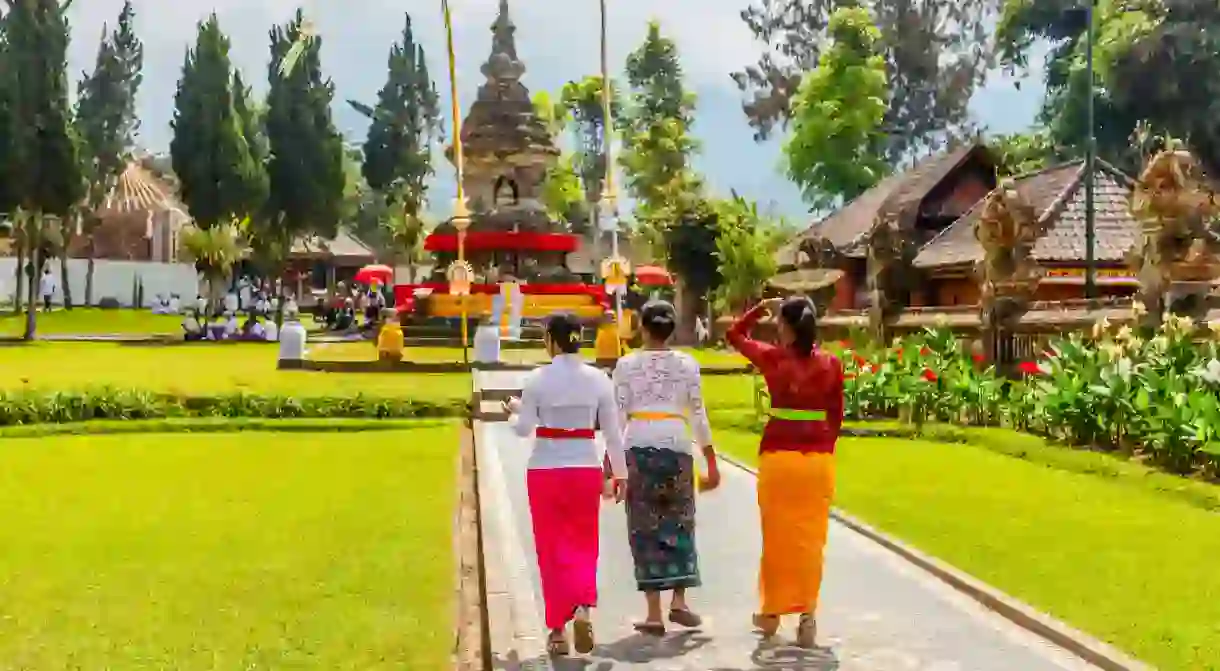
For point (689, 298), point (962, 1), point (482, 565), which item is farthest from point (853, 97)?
point (482, 565)

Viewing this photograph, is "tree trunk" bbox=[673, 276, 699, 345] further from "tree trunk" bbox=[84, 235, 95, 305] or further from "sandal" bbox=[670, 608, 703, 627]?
"sandal" bbox=[670, 608, 703, 627]

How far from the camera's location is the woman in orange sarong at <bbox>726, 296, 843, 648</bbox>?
719 cm

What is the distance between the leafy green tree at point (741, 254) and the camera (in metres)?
47.7

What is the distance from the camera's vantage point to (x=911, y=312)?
3038 cm

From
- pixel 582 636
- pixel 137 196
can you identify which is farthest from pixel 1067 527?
pixel 137 196

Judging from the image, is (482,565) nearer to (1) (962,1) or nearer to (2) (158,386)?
(2) (158,386)

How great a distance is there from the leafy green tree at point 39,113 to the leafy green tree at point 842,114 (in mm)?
26565

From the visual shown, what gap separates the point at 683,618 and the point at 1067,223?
27787 mm

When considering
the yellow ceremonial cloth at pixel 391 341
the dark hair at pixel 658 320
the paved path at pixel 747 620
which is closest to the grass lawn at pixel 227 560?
the paved path at pixel 747 620

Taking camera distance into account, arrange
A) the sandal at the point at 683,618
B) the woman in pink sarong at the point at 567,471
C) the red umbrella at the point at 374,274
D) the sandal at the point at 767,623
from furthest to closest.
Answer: the red umbrella at the point at 374,274 → the sandal at the point at 683,618 → the sandal at the point at 767,623 → the woman in pink sarong at the point at 567,471

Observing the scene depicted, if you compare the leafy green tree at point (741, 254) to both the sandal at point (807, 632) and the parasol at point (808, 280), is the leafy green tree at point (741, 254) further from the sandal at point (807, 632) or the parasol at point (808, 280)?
the sandal at point (807, 632)

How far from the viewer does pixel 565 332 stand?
7.09m

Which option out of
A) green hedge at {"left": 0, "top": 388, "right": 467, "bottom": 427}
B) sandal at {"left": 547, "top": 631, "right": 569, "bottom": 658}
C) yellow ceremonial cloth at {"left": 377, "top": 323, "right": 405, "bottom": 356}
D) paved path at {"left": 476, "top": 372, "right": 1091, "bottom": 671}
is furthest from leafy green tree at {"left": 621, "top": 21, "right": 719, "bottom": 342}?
sandal at {"left": 547, "top": 631, "right": 569, "bottom": 658}

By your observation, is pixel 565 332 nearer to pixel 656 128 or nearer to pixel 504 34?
pixel 504 34
